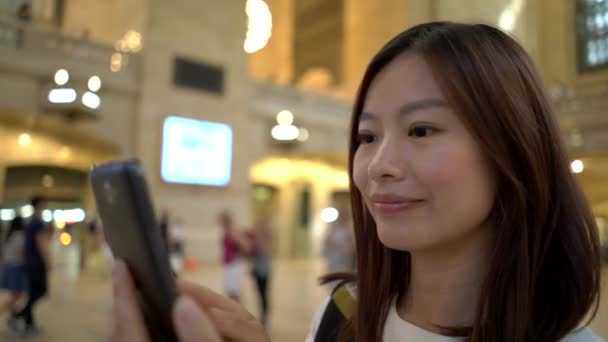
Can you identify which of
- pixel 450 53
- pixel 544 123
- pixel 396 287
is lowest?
pixel 396 287

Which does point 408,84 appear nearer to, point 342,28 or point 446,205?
point 446,205

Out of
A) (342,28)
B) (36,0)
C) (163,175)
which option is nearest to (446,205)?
(163,175)

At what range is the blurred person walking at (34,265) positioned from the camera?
5.05 metres

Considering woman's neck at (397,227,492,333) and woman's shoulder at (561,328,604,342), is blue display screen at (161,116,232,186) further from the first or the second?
woman's shoulder at (561,328,604,342)

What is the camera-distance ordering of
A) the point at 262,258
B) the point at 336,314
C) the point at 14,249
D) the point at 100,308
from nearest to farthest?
the point at 336,314 → the point at 14,249 → the point at 262,258 → the point at 100,308

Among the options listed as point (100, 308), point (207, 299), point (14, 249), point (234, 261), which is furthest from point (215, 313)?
point (100, 308)

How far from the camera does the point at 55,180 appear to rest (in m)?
13.9

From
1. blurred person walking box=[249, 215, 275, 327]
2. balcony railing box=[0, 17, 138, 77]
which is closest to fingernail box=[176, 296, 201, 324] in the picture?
blurred person walking box=[249, 215, 275, 327]

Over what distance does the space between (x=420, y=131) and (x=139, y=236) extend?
56 centimetres

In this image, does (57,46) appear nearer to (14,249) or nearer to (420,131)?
(14,249)

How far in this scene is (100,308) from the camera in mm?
6625

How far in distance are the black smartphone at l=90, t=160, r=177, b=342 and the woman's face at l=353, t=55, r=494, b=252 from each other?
45 centimetres

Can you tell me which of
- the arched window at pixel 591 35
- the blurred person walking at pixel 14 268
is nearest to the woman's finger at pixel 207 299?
the blurred person walking at pixel 14 268

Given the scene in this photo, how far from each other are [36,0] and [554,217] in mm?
20484
